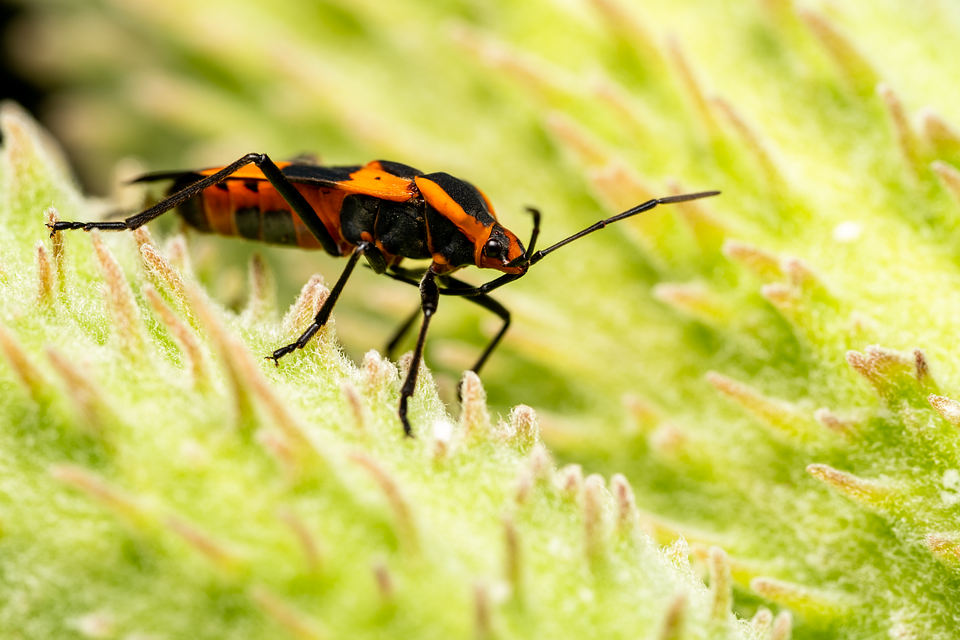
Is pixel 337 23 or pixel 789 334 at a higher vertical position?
pixel 337 23

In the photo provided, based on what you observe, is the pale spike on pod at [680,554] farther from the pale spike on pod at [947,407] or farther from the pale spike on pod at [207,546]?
the pale spike on pod at [207,546]

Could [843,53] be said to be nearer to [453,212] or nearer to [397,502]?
[453,212]

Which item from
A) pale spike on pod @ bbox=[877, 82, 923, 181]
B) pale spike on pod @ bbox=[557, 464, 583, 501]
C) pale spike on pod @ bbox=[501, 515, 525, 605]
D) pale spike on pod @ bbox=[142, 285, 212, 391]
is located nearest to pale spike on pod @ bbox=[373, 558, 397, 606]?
pale spike on pod @ bbox=[501, 515, 525, 605]

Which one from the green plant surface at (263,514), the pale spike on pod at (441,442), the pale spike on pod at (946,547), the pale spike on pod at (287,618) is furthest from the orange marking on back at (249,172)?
the pale spike on pod at (946,547)

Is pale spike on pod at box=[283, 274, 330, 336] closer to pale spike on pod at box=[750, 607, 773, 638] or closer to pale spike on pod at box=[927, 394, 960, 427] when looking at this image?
pale spike on pod at box=[750, 607, 773, 638]

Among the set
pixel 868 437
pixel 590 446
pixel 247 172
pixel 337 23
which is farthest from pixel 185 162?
pixel 868 437

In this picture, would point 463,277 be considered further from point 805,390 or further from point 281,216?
point 805,390
